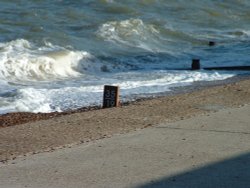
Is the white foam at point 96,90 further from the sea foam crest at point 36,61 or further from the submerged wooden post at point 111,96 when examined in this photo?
the submerged wooden post at point 111,96

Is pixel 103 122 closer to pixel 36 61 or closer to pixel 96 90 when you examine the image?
pixel 96 90

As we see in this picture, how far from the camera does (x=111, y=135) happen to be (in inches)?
352

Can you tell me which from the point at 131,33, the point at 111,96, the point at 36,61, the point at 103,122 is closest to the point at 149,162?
the point at 103,122

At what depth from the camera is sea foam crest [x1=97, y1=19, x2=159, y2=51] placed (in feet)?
89.3

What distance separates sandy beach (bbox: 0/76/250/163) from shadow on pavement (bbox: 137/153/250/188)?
1.53 meters

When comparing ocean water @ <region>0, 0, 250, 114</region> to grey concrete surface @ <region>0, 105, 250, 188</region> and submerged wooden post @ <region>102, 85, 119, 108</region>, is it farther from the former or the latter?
grey concrete surface @ <region>0, 105, 250, 188</region>

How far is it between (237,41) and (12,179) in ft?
73.5

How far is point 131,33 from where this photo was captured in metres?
28.8

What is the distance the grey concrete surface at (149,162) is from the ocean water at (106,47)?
4.33 meters

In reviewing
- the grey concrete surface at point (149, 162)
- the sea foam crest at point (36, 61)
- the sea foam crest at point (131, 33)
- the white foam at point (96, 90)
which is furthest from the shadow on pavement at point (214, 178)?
the sea foam crest at point (131, 33)

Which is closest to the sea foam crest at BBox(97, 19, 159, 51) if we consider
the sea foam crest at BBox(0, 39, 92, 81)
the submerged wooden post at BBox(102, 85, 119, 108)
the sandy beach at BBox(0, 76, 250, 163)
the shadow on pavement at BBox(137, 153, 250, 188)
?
the sea foam crest at BBox(0, 39, 92, 81)

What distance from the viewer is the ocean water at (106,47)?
1591 cm

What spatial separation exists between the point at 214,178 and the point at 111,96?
4237 mm

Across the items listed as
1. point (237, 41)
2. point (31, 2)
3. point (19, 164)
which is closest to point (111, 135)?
point (19, 164)
